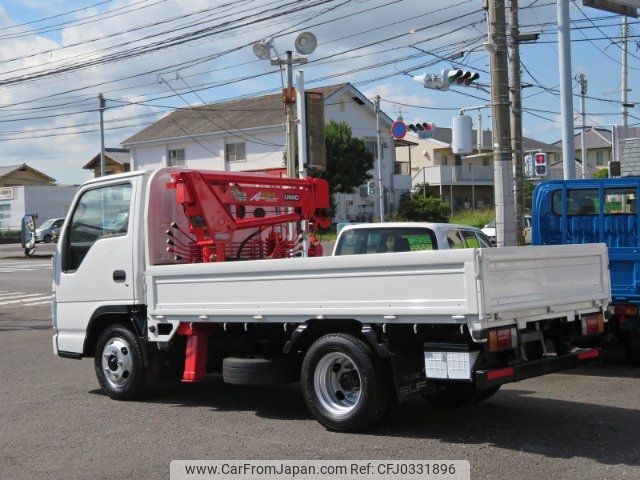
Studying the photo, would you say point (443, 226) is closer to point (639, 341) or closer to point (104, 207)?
point (639, 341)

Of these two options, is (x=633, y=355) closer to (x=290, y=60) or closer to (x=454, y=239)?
(x=454, y=239)

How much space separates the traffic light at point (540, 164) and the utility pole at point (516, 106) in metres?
2.85

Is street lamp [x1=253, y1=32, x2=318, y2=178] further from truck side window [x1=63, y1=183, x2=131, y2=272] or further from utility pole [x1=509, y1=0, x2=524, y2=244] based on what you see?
truck side window [x1=63, y1=183, x2=131, y2=272]

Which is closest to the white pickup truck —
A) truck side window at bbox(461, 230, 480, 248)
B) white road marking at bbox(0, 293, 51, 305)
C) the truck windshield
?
the truck windshield

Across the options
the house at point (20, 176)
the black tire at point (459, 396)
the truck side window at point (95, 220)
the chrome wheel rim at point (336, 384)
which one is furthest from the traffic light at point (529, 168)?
the house at point (20, 176)

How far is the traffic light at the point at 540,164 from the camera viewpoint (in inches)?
771

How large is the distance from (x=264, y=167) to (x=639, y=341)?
142 feet

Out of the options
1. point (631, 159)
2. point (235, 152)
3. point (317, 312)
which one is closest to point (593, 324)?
point (317, 312)

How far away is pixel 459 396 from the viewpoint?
26.2 ft

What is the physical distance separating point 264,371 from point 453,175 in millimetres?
55597

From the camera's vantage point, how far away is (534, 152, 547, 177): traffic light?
19.6m

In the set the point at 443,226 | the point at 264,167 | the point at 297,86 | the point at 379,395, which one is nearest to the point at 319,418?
the point at 379,395

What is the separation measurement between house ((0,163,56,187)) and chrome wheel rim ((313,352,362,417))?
8255 cm

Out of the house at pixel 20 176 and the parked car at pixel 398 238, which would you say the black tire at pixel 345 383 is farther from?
the house at pixel 20 176
